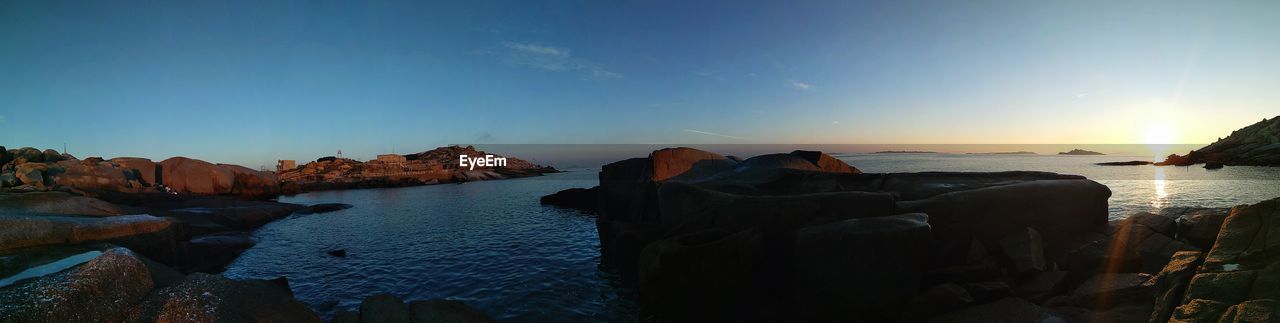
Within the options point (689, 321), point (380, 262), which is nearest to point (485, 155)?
point (380, 262)

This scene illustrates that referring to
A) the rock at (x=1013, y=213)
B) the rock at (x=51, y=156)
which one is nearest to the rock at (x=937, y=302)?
the rock at (x=1013, y=213)

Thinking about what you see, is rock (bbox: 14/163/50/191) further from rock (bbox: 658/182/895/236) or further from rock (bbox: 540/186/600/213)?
rock (bbox: 658/182/895/236)

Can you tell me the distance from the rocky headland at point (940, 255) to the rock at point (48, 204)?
21757 millimetres

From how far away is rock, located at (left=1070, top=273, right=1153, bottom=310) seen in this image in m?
9.35

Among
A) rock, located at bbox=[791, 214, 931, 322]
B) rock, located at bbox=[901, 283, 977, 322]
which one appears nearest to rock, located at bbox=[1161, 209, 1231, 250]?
rock, located at bbox=[901, 283, 977, 322]

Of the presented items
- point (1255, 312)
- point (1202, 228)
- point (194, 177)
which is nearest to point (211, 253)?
point (1255, 312)

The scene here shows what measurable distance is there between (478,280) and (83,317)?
10.8 m

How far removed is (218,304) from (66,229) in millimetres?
12662

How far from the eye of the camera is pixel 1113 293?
31.1ft

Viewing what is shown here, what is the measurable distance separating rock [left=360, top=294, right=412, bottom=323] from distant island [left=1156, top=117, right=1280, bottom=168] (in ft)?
374

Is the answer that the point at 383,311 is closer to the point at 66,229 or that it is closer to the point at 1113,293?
the point at 66,229

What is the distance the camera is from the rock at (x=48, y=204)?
1653 cm

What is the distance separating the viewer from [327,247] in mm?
24578

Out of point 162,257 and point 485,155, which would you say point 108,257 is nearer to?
point 162,257
